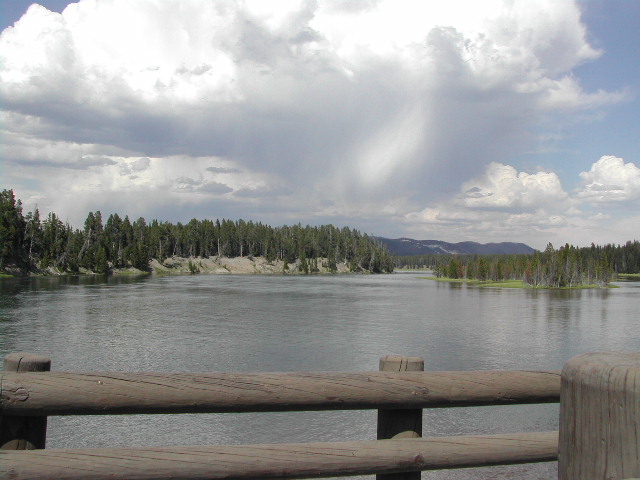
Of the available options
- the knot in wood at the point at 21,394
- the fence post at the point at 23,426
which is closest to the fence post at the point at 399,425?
the fence post at the point at 23,426

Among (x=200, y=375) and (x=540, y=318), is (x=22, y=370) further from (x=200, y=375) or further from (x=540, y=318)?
(x=540, y=318)

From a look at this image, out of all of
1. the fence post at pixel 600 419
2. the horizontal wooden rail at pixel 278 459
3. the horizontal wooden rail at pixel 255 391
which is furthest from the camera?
the horizontal wooden rail at pixel 255 391

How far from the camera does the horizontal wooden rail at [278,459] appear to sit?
10.6 ft

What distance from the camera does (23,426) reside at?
345 cm

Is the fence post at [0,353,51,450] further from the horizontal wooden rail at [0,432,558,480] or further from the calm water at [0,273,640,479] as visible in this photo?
the calm water at [0,273,640,479]

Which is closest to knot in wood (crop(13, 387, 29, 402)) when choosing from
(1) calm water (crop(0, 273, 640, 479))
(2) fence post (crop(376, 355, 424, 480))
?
(2) fence post (crop(376, 355, 424, 480))

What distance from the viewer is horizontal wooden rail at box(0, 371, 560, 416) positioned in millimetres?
3369

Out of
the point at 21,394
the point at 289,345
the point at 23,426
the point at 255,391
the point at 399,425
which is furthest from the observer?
the point at 289,345

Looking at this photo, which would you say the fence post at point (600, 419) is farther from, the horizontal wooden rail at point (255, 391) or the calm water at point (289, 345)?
the calm water at point (289, 345)

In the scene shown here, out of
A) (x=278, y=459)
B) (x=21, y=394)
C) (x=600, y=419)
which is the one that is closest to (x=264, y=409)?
(x=278, y=459)

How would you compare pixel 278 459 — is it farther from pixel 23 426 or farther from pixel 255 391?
pixel 23 426

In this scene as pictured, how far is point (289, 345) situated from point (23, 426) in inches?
1284

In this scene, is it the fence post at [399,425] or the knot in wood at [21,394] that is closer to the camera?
the knot in wood at [21,394]

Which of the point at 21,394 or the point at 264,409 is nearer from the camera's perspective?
the point at 21,394
